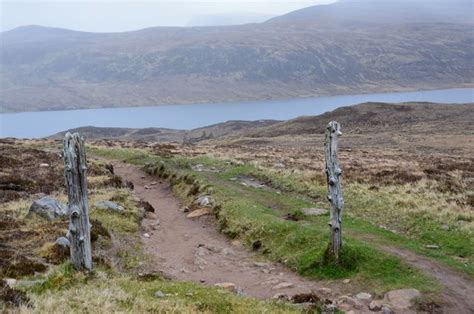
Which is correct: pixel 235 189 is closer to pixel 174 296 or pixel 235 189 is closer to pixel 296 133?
pixel 174 296

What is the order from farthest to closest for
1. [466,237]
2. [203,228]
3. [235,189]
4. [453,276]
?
[235,189]
[203,228]
[466,237]
[453,276]

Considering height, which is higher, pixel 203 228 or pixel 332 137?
pixel 332 137

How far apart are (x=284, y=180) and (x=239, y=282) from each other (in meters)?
15.2

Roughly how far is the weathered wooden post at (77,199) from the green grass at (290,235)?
23.2ft

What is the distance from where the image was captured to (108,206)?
2355 centimetres

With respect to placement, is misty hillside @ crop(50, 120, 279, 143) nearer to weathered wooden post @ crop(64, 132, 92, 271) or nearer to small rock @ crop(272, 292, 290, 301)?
small rock @ crop(272, 292, 290, 301)

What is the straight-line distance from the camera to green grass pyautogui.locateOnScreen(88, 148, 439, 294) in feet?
49.0

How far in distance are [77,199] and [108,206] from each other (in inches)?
417

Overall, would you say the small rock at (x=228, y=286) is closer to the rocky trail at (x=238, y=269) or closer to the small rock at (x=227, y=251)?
the rocky trail at (x=238, y=269)

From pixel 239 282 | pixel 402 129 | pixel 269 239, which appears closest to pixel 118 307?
pixel 239 282

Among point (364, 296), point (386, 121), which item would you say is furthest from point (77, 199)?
point (386, 121)

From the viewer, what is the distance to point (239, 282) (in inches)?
628

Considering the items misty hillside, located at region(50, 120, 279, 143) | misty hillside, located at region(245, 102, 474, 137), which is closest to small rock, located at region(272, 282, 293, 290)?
misty hillside, located at region(245, 102, 474, 137)

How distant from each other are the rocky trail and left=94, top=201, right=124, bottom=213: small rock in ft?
4.43
